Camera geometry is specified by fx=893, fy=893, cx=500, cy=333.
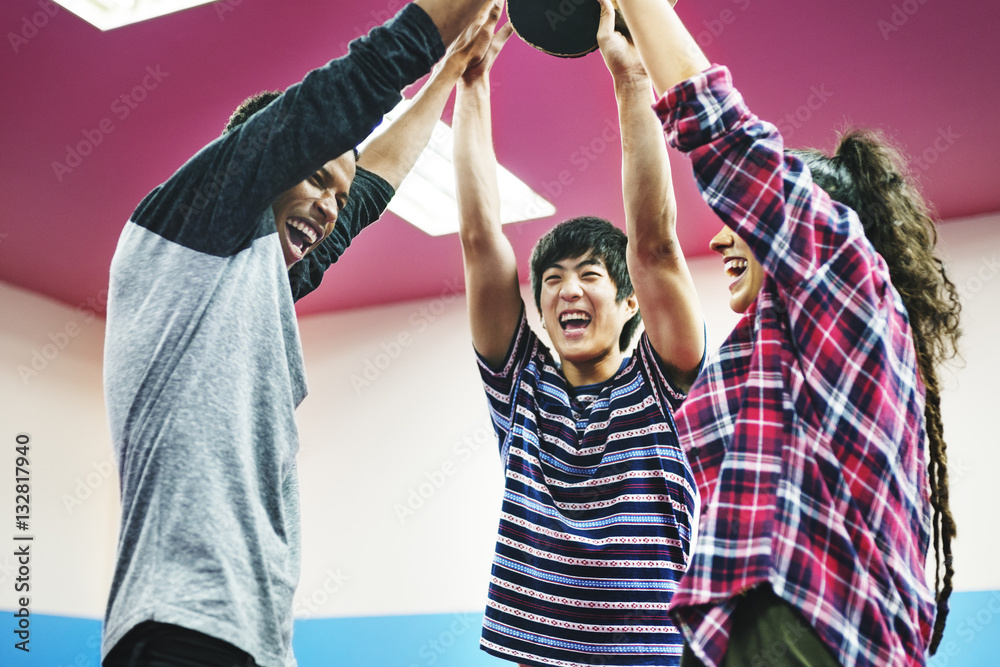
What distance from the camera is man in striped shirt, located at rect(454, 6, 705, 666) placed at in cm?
154

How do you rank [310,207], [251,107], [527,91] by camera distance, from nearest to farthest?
[310,207] → [251,107] → [527,91]

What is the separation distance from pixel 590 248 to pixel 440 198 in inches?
91.5

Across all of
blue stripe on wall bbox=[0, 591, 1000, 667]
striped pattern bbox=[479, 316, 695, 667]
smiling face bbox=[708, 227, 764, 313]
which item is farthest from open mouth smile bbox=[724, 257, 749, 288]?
blue stripe on wall bbox=[0, 591, 1000, 667]

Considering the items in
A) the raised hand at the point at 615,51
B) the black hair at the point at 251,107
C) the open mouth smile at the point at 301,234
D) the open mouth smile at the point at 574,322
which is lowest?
the open mouth smile at the point at 301,234

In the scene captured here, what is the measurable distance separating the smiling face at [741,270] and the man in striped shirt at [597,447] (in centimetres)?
22

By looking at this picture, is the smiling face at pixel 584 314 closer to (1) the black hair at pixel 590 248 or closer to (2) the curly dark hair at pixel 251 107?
(1) the black hair at pixel 590 248

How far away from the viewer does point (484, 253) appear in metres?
1.79

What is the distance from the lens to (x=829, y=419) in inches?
39.5

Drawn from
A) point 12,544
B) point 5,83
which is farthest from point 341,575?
point 5,83

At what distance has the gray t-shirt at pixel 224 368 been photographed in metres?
1.00

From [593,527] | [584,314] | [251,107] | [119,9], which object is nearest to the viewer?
[251,107]

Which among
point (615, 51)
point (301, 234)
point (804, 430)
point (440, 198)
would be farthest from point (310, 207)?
point (440, 198)

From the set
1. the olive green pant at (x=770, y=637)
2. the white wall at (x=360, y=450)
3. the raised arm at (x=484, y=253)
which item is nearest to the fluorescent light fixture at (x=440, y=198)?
the white wall at (x=360, y=450)

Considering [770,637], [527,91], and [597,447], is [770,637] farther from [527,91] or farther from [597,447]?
[527,91]
